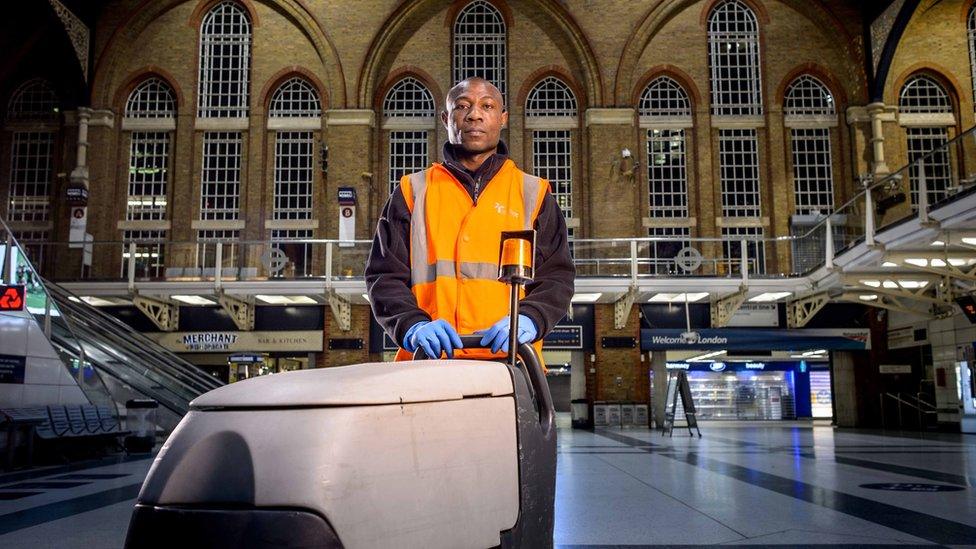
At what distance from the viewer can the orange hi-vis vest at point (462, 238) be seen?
252 cm

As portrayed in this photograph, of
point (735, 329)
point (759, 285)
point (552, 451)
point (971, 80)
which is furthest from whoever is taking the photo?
point (971, 80)

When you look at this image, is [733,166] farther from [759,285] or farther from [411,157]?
[411,157]

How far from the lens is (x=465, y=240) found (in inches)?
99.7

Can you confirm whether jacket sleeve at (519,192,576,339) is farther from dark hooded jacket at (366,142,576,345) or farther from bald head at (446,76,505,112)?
bald head at (446,76,505,112)

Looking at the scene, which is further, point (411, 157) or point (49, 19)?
point (411, 157)

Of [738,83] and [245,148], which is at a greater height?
[738,83]

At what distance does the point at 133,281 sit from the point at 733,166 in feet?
62.2

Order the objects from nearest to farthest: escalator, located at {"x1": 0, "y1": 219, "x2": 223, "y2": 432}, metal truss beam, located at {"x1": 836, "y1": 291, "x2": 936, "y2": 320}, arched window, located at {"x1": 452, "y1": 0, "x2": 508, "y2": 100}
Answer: escalator, located at {"x1": 0, "y1": 219, "x2": 223, "y2": 432} < metal truss beam, located at {"x1": 836, "y1": 291, "x2": 936, "y2": 320} < arched window, located at {"x1": 452, "y1": 0, "x2": 508, "y2": 100}

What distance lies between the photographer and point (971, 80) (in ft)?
82.6

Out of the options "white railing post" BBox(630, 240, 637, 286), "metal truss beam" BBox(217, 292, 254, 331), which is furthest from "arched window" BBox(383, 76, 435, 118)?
"white railing post" BBox(630, 240, 637, 286)

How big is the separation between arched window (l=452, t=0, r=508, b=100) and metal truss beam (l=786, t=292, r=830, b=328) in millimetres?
11641

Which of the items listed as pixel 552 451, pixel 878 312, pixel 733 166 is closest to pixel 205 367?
pixel 733 166

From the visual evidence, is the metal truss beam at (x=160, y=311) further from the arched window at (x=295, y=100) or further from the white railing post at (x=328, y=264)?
the arched window at (x=295, y=100)

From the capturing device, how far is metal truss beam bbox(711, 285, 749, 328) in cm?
Answer: 2150
